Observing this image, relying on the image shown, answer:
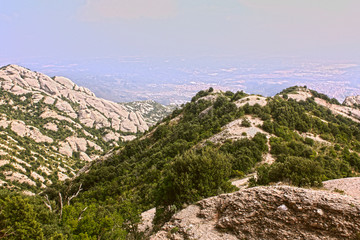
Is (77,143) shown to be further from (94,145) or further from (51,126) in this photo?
(51,126)

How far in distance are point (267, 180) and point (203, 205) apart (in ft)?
Result: 25.3

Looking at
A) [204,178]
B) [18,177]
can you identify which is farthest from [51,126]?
[204,178]

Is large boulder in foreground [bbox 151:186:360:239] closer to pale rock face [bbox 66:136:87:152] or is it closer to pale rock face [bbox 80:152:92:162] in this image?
pale rock face [bbox 80:152:92:162]

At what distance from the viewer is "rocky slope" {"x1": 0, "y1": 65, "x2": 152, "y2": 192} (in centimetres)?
7474

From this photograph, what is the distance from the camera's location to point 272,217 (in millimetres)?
9125

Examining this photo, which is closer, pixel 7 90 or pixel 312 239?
pixel 312 239

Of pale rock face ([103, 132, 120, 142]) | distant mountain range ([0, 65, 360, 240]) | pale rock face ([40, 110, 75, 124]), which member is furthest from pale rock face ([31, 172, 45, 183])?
pale rock face ([40, 110, 75, 124])

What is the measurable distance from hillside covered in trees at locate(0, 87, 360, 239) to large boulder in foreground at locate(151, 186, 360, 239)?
2.74 meters

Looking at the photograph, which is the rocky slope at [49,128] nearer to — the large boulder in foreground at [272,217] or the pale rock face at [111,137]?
the pale rock face at [111,137]

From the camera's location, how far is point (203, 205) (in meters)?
12.0

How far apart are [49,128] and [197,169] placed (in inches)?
4959

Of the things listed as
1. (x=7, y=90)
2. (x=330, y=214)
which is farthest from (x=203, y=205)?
(x=7, y=90)

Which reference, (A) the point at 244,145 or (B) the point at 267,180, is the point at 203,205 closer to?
(B) the point at 267,180

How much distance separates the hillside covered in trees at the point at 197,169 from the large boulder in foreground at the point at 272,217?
2.74 m
